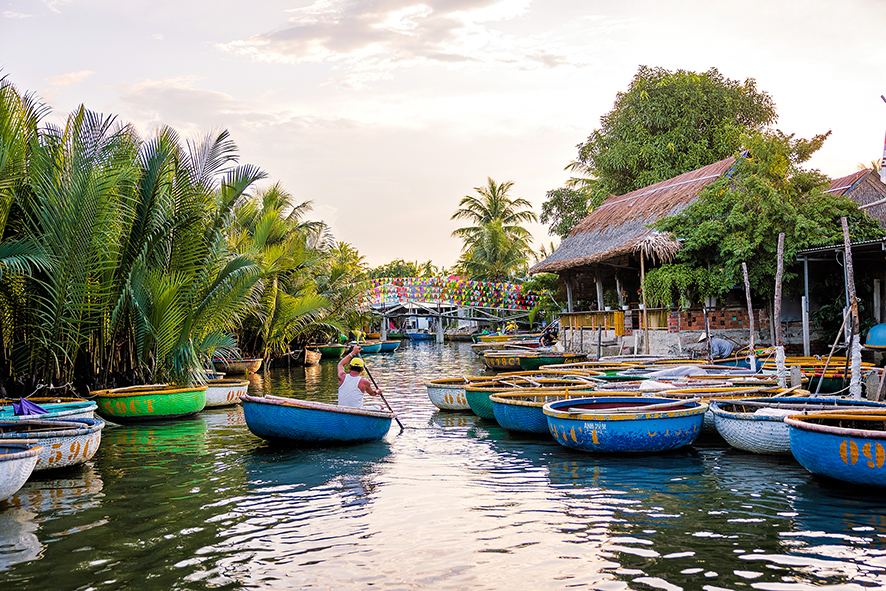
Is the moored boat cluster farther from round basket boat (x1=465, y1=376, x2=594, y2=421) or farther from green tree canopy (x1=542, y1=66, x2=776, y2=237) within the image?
green tree canopy (x1=542, y1=66, x2=776, y2=237)

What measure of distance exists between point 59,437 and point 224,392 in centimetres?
703

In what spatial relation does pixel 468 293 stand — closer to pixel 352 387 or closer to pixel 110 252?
pixel 110 252

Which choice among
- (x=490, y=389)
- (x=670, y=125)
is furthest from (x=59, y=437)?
(x=670, y=125)

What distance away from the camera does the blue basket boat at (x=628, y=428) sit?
9102 mm

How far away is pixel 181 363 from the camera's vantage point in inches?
567

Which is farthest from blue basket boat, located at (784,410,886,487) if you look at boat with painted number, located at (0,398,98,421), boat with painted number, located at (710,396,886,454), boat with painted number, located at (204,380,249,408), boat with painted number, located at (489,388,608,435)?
boat with painted number, located at (204,380,249,408)

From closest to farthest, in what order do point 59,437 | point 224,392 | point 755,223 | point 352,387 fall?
point 59,437 < point 352,387 < point 224,392 < point 755,223

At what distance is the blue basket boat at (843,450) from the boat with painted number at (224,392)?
11.1 m

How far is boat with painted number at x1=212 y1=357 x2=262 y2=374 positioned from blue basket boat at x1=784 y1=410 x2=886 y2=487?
18.6 metres

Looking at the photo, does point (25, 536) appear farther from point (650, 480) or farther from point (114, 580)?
point (650, 480)

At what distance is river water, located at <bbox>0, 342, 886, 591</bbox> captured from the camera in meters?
5.21

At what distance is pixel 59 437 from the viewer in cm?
826

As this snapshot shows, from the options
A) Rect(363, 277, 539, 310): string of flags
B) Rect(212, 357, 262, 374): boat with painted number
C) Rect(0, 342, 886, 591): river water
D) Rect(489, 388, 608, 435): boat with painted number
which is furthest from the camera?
Rect(363, 277, 539, 310): string of flags

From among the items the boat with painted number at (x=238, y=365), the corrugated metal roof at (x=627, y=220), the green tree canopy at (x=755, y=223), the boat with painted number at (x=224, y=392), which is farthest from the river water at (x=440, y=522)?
the boat with painted number at (x=238, y=365)
